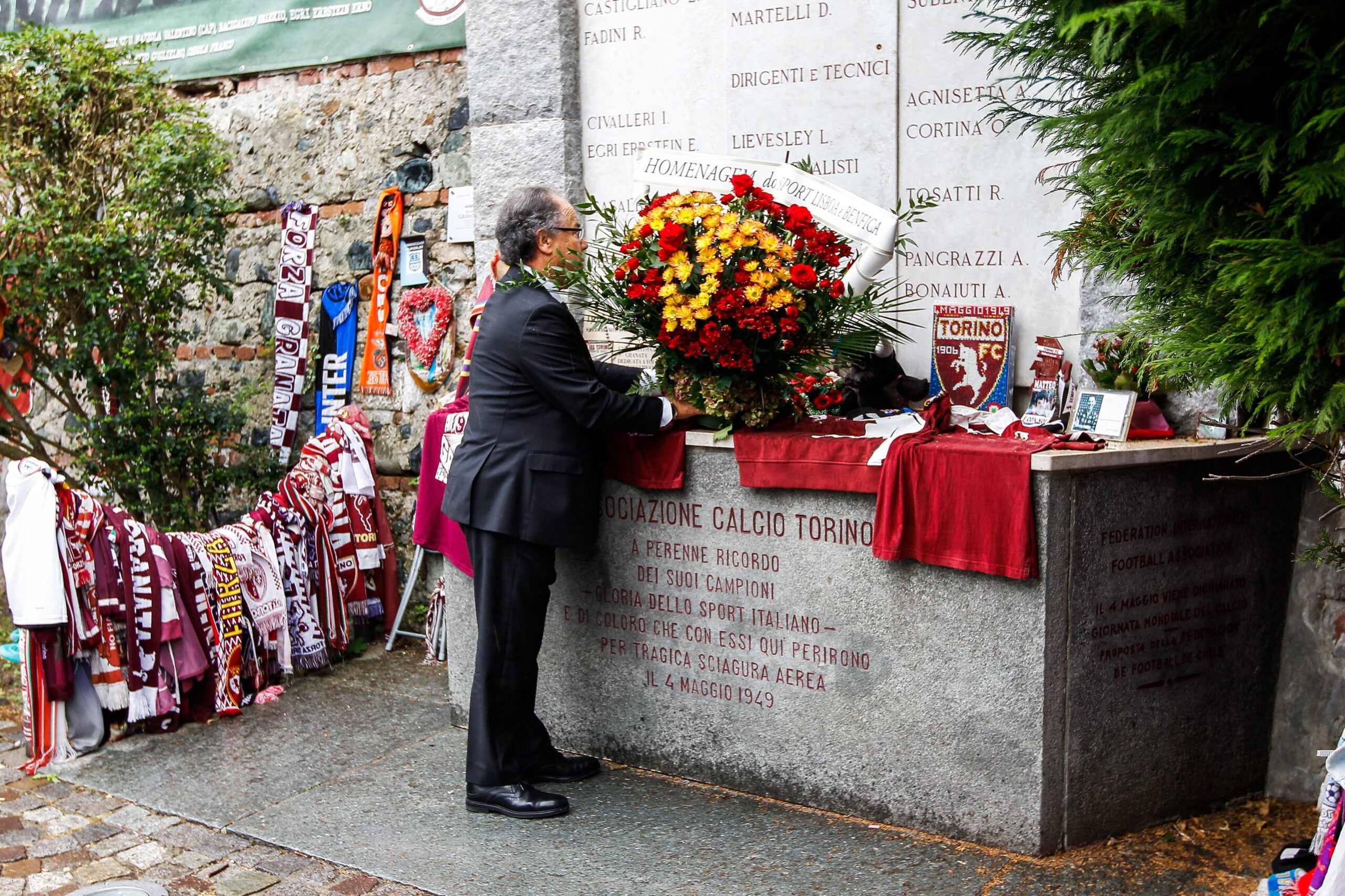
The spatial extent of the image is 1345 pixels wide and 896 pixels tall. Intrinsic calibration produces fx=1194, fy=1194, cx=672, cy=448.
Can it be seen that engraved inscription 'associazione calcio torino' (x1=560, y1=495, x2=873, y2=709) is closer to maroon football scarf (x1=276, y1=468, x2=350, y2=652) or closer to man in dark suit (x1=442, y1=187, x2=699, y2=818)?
man in dark suit (x1=442, y1=187, x2=699, y2=818)

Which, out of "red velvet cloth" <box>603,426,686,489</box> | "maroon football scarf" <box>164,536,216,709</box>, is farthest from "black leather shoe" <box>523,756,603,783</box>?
"maroon football scarf" <box>164,536,216,709</box>

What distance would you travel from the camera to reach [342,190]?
21.3 ft

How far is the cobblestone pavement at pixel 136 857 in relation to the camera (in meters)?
3.60

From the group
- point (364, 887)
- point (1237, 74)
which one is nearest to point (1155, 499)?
point (1237, 74)

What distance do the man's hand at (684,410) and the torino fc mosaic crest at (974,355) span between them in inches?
42.7

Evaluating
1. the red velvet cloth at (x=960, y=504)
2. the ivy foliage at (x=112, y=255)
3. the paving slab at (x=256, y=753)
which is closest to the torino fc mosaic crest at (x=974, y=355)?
the red velvet cloth at (x=960, y=504)

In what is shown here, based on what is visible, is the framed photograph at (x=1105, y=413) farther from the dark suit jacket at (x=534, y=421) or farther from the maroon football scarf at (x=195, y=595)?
the maroon football scarf at (x=195, y=595)

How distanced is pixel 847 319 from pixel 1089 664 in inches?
54.5

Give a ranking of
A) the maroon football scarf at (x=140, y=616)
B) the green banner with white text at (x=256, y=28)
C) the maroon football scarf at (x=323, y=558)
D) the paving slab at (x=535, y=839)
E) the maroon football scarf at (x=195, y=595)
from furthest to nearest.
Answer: the green banner with white text at (x=256, y=28)
the maroon football scarf at (x=323, y=558)
the maroon football scarf at (x=195, y=595)
the maroon football scarf at (x=140, y=616)
the paving slab at (x=535, y=839)

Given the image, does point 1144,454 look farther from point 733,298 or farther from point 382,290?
point 382,290

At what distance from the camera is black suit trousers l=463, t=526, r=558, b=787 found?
3.92 m

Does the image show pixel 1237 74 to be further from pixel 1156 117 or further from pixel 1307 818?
pixel 1307 818

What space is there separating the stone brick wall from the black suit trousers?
2.41 metres

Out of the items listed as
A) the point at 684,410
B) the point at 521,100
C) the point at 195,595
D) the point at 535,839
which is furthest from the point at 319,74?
the point at 535,839
